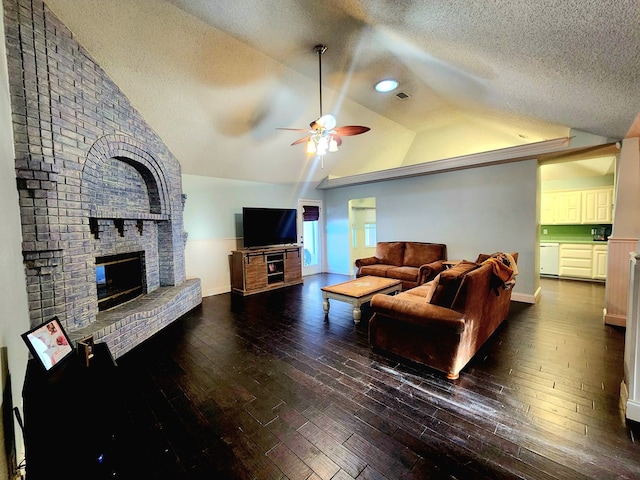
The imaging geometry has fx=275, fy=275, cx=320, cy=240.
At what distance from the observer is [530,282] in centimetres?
442

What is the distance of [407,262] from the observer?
18.1 ft

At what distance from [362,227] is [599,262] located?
512 cm

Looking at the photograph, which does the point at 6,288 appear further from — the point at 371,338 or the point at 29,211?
the point at 371,338

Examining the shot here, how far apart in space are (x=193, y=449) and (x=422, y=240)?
16.7 feet

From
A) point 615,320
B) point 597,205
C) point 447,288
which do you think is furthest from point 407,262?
point 597,205

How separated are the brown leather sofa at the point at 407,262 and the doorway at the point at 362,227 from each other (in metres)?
1.52

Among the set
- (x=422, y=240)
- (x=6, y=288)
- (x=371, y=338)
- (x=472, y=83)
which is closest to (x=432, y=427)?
(x=371, y=338)

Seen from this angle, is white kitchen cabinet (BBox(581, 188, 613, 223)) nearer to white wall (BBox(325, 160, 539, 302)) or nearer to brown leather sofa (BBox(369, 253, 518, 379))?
white wall (BBox(325, 160, 539, 302))

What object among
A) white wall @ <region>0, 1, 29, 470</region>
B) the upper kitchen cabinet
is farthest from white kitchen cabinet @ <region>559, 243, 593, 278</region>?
white wall @ <region>0, 1, 29, 470</region>

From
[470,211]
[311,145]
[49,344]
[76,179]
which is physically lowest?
[49,344]

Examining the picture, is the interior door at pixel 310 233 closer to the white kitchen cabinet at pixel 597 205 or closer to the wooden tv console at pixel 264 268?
the wooden tv console at pixel 264 268

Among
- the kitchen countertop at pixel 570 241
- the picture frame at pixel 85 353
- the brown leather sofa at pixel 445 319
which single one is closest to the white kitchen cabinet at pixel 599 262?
the kitchen countertop at pixel 570 241

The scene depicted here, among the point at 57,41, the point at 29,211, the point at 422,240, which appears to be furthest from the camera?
the point at 422,240

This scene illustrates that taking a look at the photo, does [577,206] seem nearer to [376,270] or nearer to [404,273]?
[404,273]
